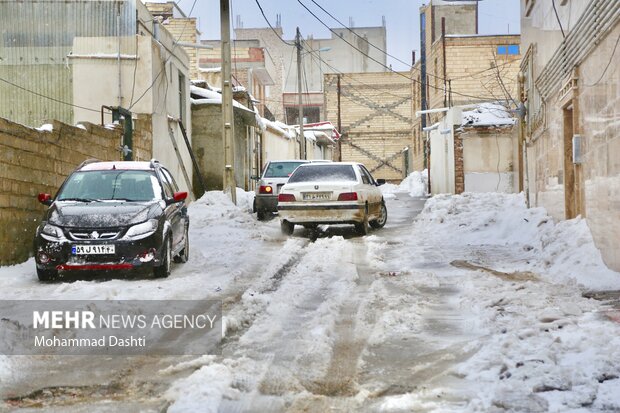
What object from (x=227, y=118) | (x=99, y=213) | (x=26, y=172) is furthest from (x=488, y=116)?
(x=99, y=213)

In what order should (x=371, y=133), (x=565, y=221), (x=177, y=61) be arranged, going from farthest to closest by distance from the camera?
1. (x=371, y=133)
2. (x=177, y=61)
3. (x=565, y=221)

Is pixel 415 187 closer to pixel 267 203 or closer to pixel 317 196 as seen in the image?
pixel 267 203

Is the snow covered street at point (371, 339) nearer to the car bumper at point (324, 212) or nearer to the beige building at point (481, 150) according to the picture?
the car bumper at point (324, 212)

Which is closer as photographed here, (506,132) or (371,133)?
(506,132)

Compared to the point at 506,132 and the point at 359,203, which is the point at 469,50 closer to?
the point at 506,132

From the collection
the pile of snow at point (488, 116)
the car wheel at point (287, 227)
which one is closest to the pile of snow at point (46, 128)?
the car wheel at point (287, 227)

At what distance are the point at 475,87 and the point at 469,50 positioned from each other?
2.20m

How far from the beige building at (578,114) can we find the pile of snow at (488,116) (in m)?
11.4

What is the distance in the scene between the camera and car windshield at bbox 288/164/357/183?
1566 centimetres

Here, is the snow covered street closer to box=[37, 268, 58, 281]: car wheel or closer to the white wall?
box=[37, 268, 58, 281]: car wheel

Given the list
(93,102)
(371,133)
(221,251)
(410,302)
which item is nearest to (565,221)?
(410,302)

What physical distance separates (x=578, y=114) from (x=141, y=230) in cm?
644

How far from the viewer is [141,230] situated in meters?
9.25

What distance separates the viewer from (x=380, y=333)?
606 cm
